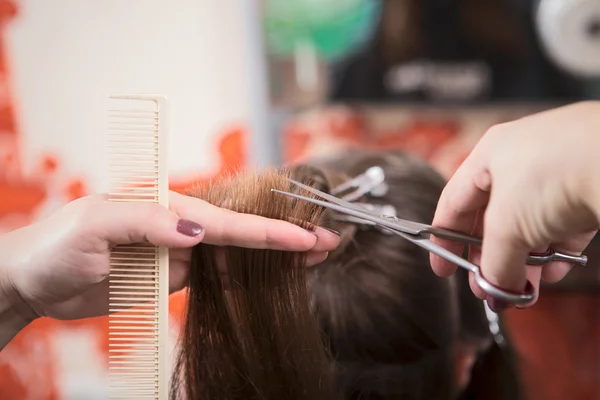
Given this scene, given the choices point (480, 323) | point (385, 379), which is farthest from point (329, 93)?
point (385, 379)

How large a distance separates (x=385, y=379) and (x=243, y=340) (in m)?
0.22

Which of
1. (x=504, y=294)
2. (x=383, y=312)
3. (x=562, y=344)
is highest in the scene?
(x=504, y=294)

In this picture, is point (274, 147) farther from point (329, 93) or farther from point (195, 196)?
point (195, 196)

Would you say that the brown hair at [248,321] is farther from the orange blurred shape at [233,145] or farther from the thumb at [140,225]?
the orange blurred shape at [233,145]

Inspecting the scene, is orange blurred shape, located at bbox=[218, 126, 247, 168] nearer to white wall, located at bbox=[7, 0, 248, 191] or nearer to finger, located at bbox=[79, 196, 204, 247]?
white wall, located at bbox=[7, 0, 248, 191]

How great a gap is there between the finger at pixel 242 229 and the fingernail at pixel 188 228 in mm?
12

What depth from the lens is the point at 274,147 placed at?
54.5 inches

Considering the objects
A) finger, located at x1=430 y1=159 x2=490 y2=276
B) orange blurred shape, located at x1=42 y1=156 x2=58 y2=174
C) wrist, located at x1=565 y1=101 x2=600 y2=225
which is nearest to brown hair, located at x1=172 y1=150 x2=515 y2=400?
finger, located at x1=430 y1=159 x2=490 y2=276

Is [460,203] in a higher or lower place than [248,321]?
higher

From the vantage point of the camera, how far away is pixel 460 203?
500 mm

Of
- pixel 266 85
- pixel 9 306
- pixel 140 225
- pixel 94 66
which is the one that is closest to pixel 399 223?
pixel 140 225

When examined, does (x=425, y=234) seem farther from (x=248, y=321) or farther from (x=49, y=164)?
(x=49, y=164)

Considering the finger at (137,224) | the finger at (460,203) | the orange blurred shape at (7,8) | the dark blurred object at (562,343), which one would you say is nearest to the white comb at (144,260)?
the finger at (137,224)

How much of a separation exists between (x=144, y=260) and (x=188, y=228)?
0.21 feet
